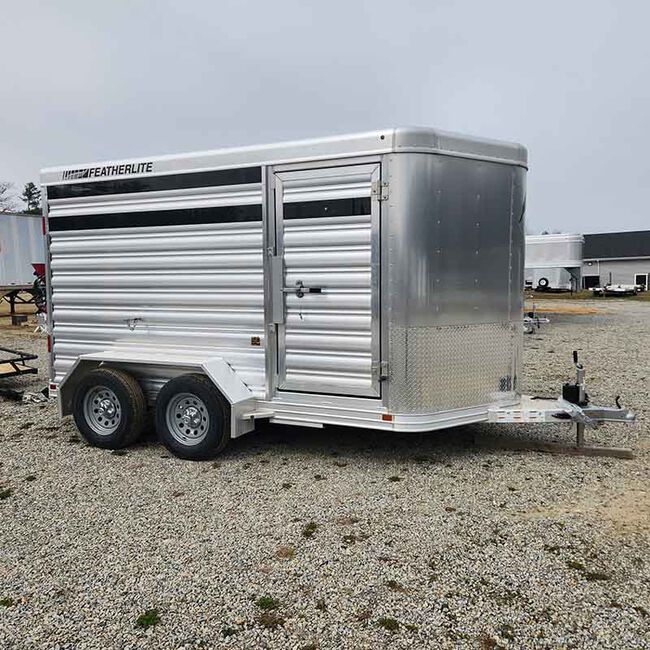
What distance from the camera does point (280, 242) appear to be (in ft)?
16.5

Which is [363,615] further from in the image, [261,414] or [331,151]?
[331,151]

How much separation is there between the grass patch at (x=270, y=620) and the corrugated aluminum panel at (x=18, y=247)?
1942 cm

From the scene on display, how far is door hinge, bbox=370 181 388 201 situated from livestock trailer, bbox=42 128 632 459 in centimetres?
1

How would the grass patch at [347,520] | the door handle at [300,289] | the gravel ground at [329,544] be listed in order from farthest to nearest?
the door handle at [300,289], the grass patch at [347,520], the gravel ground at [329,544]

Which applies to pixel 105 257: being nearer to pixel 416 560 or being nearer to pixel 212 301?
pixel 212 301

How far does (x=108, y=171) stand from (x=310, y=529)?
3.88 m

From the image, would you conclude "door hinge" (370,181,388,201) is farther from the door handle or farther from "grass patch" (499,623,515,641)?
"grass patch" (499,623,515,641)

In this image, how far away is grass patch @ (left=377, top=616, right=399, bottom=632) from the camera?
9.22 ft

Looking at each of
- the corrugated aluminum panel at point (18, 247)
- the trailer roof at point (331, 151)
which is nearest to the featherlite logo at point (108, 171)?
the trailer roof at point (331, 151)

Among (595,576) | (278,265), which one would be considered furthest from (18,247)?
(595,576)

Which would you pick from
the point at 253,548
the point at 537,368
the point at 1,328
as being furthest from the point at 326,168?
the point at 1,328

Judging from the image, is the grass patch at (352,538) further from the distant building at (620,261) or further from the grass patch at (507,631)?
the distant building at (620,261)

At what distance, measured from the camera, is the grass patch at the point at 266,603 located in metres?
3.00

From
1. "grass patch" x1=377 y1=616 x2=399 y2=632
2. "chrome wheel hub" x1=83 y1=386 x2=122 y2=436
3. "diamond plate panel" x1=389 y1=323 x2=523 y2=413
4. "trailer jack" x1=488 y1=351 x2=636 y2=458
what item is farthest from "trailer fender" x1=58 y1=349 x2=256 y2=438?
"grass patch" x1=377 y1=616 x2=399 y2=632
